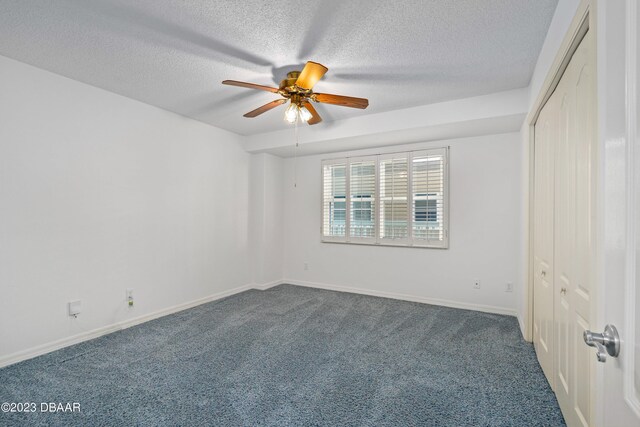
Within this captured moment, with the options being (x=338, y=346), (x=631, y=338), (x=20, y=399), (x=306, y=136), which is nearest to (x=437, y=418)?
(x=338, y=346)

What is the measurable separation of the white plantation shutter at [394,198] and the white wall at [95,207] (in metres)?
2.44

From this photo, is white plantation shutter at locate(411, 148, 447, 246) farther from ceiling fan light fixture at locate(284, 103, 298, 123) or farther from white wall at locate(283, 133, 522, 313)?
ceiling fan light fixture at locate(284, 103, 298, 123)

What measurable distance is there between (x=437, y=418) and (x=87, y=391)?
2.34 m

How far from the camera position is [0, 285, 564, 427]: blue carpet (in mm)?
1928

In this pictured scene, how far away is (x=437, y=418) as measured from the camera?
1.90 m

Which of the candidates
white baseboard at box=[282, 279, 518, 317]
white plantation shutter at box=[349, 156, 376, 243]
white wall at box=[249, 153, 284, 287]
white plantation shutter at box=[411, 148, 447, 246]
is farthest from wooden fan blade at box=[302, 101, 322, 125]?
white baseboard at box=[282, 279, 518, 317]

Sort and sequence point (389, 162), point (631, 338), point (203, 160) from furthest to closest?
point (389, 162)
point (203, 160)
point (631, 338)

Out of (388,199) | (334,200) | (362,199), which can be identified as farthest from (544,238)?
(334,200)

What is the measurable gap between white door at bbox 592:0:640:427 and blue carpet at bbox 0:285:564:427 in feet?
4.58

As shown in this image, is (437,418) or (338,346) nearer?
(437,418)

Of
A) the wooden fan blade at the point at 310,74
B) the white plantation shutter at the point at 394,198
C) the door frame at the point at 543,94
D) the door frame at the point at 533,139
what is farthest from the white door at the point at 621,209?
the white plantation shutter at the point at 394,198

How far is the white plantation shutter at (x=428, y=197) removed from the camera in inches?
171

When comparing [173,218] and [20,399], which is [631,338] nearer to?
[20,399]

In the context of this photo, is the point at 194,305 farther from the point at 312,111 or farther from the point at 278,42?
the point at 278,42
